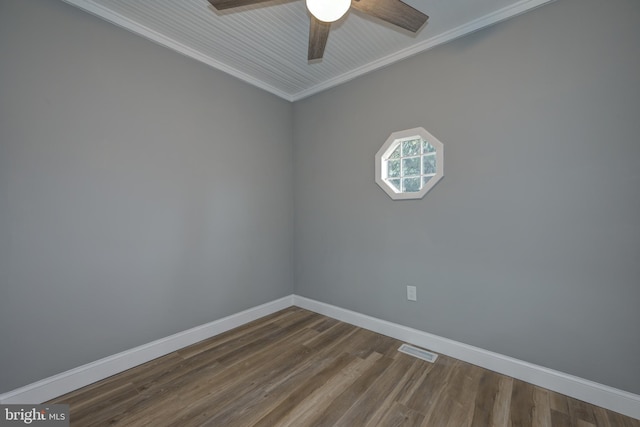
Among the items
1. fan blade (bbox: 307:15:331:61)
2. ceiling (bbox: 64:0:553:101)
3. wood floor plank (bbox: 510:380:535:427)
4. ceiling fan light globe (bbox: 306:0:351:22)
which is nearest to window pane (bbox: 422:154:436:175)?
ceiling (bbox: 64:0:553:101)

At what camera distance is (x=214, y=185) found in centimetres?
248

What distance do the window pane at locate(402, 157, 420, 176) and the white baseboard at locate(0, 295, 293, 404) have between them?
7.08 feet

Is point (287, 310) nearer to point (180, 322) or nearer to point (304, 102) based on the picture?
point (180, 322)

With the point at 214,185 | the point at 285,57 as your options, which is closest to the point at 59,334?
the point at 214,185

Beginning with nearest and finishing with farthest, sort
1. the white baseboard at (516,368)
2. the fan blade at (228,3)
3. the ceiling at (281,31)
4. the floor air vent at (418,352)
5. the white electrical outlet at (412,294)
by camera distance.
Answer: the fan blade at (228,3), the white baseboard at (516,368), the ceiling at (281,31), the floor air vent at (418,352), the white electrical outlet at (412,294)

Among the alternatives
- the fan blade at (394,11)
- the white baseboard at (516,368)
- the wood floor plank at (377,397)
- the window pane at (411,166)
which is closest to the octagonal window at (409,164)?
the window pane at (411,166)

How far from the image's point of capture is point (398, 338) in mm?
2350

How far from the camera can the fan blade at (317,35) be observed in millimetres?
1532

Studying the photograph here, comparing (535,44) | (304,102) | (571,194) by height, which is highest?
(304,102)

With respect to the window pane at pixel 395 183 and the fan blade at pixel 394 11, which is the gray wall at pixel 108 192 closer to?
the window pane at pixel 395 183

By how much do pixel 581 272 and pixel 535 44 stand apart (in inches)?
61.0

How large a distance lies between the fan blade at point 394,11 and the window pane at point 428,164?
99 cm

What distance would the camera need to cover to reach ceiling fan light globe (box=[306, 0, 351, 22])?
126 centimetres

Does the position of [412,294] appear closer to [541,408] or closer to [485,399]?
[485,399]
